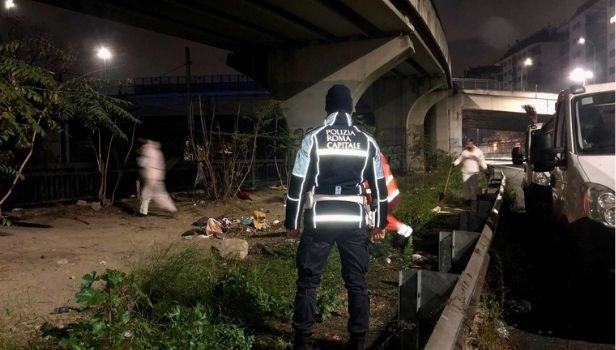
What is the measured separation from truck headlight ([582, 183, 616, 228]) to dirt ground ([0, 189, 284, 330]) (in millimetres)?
4903

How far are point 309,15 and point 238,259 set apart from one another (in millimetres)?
12283

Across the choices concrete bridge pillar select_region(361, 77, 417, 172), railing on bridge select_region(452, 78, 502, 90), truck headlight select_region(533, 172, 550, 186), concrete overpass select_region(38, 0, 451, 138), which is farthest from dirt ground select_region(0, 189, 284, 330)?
railing on bridge select_region(452, 78, 502, 90)

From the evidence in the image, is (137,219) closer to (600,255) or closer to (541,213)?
(541,213)

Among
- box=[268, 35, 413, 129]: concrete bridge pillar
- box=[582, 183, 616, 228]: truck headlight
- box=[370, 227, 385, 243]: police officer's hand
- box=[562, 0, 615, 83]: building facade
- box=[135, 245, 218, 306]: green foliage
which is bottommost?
box=[135, 245, 218, 306]: green foliage

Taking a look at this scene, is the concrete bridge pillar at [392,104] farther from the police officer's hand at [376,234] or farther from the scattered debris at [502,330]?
the police officer's hand at [376,234]

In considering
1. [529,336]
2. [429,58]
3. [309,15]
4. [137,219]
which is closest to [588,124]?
[529,336]

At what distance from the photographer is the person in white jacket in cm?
1085

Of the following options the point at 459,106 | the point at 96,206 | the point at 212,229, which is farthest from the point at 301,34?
the point at 459,106

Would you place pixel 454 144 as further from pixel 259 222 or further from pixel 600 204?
pixel 600 204

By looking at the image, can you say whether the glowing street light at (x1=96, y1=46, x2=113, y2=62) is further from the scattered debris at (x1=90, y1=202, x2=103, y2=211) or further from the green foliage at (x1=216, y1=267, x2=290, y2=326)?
the green foliage at (x1=216, y1=267, x2=290, y2=326)

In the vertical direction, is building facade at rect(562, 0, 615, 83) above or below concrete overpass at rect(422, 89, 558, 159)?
above

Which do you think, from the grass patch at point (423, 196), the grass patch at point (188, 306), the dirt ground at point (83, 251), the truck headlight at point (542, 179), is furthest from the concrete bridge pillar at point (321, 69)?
the grass patch at point (188, 306)

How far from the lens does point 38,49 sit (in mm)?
6547

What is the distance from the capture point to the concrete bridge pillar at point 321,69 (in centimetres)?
1980
